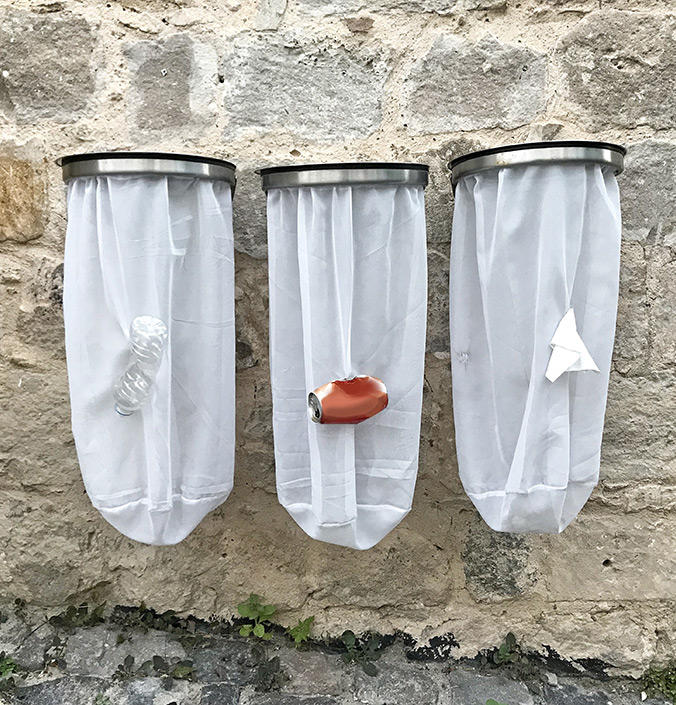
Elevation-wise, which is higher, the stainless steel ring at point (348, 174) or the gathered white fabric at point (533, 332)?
the stainless steel ring at point (348, 174)

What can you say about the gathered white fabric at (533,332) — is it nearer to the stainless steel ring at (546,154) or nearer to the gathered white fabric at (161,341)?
the stainless steel ring at (546,154)

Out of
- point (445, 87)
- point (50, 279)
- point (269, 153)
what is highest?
point (445, 87)

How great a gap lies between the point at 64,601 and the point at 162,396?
2.32 ft

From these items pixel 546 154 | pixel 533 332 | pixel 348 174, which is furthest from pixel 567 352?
pixel 348 174

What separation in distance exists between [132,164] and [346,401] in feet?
1.76

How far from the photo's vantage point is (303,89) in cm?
133

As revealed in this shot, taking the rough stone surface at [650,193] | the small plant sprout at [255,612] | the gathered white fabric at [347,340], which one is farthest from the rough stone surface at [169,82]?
the small plant sprout at [255,612]

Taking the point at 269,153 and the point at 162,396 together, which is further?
the point at 269,153

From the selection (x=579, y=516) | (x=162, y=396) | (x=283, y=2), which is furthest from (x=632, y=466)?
(x=283, y=2)

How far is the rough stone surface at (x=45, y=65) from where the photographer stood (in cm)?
132

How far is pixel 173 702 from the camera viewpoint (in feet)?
4.31

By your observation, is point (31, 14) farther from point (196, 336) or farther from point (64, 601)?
point (64, 601)

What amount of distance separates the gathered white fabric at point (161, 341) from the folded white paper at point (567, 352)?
0.59 meters

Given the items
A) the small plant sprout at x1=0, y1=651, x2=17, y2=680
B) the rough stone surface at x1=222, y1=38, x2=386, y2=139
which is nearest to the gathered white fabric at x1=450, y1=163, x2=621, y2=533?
the rough stone surface at x1=222, y1=38, x2=386, y2=139
